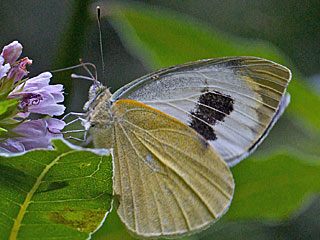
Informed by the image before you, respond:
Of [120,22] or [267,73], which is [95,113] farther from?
[120,22]

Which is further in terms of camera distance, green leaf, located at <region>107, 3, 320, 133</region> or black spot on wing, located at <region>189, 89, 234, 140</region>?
green leaf, located at <region>107, 3, 320, 133</region>

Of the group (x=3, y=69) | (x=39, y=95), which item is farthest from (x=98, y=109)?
(x=3, y=69)

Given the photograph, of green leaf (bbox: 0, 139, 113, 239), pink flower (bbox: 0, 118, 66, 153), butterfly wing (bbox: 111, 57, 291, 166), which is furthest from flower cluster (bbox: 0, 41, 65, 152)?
butterfly wing (bbox: 111, 57, 291, 166)

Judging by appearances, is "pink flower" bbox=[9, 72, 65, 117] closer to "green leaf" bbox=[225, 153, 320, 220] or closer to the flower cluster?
the flower cluster

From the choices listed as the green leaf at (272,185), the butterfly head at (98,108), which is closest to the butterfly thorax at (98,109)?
the butterfly head at (98,108)

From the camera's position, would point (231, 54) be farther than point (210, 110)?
Yes

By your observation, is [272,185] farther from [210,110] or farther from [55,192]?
[55,192]
